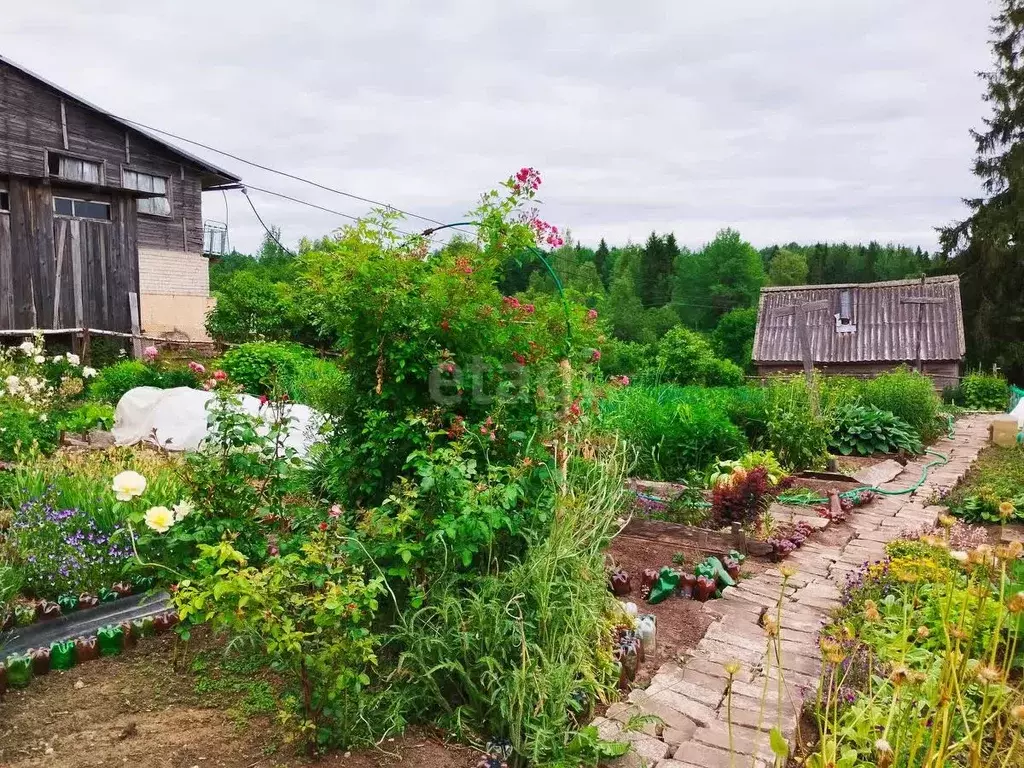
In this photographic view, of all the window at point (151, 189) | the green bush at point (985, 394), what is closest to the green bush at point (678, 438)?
the window at point (151, 189)

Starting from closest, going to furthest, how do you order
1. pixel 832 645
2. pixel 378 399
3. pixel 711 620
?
1. pixel 832 645
2. pixel 378 399
3. pixel 711 620

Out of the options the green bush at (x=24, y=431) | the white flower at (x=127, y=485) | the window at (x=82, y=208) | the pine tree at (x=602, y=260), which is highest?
the pine tree at (x=602, y=260)

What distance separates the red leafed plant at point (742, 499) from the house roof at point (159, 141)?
14.6 meters

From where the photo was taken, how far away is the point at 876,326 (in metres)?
21.3

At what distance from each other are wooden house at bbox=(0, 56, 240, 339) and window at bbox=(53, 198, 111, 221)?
0.06 feet

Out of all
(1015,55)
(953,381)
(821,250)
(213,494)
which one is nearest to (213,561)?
(213,494)

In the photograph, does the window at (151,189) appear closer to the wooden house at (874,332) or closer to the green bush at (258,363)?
the green bush at (258,363)

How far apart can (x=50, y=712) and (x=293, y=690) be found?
89 cm

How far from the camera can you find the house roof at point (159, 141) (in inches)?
528

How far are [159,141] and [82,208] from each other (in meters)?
2.38

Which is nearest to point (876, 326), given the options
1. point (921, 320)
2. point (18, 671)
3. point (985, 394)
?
point (921, 320)

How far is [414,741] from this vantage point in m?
2.67

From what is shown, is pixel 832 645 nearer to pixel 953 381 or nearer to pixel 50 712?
pixel 50 712

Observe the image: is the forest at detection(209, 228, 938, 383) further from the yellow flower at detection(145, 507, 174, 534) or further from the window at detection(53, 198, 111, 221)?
the yellow flower at detection(145, 507, 174, 534)
